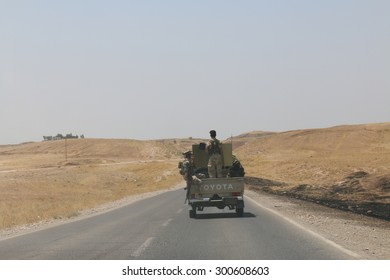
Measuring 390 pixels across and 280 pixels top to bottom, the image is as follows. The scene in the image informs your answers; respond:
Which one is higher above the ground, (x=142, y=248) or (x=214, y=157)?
(x=214, y=157)

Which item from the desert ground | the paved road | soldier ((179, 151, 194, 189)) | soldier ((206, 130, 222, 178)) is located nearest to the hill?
the desert ground

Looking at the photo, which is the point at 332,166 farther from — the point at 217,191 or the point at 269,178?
the point at 217,191

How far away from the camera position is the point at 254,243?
13.2 m

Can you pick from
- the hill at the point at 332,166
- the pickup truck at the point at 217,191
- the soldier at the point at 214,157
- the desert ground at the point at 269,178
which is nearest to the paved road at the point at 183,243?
the pickup truck at the point at 217,191

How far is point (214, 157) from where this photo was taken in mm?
20703

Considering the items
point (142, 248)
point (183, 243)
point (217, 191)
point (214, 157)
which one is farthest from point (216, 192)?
point (142, 248)

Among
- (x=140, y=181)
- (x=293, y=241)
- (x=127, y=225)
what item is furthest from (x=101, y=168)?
(x=293, y=241)

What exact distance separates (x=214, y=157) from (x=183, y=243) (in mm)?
7537

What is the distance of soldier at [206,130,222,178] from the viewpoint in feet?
66.7

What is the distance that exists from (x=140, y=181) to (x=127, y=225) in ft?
231

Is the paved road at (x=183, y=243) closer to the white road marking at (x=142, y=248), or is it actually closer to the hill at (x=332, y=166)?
the white road marking at (x=142, y=248)

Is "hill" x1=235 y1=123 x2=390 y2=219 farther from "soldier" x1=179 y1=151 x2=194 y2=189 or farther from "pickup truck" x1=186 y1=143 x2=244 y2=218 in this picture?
"soldier" x1=179 y1=151 x2=194 y2=189

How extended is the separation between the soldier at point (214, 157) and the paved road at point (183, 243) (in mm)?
2058

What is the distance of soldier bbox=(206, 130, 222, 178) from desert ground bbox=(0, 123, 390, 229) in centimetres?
1022
